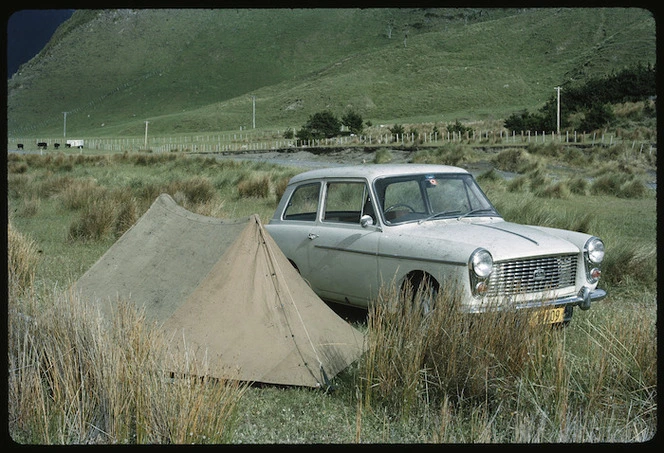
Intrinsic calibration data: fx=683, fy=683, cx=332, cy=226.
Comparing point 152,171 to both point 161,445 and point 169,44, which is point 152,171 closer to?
point 161,445

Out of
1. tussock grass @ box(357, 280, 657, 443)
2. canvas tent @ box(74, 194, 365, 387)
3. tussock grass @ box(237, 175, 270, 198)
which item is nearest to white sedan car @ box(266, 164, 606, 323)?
tussock grass @ box(357, 280, 657, 443)

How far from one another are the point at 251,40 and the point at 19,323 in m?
193

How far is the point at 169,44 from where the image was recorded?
19425 centimetres

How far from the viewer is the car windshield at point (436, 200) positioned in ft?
23.0

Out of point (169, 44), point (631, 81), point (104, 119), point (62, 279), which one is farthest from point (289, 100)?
point (62, 279)

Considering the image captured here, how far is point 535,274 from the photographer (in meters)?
6.09

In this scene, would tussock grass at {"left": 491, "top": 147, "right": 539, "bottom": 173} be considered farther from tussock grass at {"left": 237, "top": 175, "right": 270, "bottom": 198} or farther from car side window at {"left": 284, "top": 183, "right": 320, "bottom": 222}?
car side window at {"left": 284, "top": 183, "right": 320, "bottom": 222}

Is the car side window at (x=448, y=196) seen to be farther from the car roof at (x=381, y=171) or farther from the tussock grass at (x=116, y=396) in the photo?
the tussock grass at (x=116, y=396)

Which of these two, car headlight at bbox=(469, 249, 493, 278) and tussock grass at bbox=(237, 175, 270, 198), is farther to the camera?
tussock grass at bbox=(237, 175, 270, 198)

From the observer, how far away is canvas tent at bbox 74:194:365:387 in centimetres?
540

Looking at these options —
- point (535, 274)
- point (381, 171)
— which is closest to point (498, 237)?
point (535, 274)

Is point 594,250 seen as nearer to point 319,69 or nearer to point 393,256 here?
point 393,256

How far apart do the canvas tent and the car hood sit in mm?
1255

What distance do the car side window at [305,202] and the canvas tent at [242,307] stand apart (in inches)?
67.8
